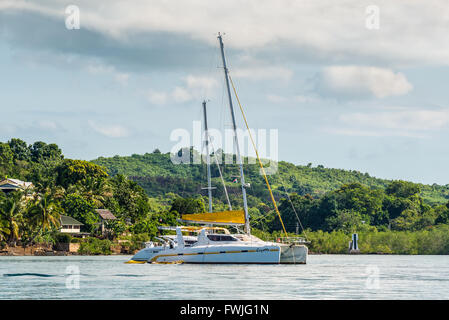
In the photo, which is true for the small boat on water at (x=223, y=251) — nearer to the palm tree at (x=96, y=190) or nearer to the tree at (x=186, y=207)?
the tree at (x=186, y=207)

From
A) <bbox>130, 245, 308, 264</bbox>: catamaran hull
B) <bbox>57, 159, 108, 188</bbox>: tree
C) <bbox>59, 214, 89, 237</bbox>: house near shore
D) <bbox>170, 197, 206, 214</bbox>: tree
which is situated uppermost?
<bbox>57, 159, 108, 188</bbox>: tree

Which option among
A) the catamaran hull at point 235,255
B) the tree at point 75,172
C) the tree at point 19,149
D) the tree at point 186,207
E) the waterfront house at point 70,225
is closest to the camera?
the catamaran hull at point 235,255

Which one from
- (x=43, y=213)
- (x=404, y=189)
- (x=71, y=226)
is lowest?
(x=71, y=226)

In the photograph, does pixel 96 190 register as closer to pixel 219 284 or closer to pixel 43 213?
pixel 43 213

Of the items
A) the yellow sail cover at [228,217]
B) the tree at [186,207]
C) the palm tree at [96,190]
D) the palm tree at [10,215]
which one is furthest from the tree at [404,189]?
the yellow sail cover at [228,217]

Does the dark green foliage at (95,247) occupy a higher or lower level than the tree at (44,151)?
lower

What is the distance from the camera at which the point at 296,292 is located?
139 feet

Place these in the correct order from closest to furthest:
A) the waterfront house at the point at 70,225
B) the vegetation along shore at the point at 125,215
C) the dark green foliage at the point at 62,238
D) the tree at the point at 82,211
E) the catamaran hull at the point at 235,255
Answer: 1. the catamaran hull at the point at 235,255
2. the vegetation along shore at the point at 125,215
3. the dark green foliage at the point at 62,238
4. the waterfront house at the point at 70,225
5. the tree at the point at 82,211

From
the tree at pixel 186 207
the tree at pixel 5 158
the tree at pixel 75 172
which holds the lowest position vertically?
the tree at pixel 186 207

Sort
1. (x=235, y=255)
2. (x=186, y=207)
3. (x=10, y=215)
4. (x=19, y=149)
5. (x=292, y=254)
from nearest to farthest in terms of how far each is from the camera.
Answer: (x=235, y=255) < (x=292, y=254) < (x=10, y=215) < (x=186, y=207) < (x=19, y=149)

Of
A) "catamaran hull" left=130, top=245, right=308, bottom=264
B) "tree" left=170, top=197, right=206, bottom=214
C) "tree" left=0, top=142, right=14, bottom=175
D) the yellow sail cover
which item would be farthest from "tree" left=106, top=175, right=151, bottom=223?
the yellow sail cover

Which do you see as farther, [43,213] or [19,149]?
[19,149]

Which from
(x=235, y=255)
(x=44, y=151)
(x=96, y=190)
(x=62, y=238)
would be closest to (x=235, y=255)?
(x=235, y=255)

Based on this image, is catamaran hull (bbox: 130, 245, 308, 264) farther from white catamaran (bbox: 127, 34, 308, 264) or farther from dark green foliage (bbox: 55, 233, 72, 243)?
dark green foliage (bbox: 55, 233, 72, 243)
